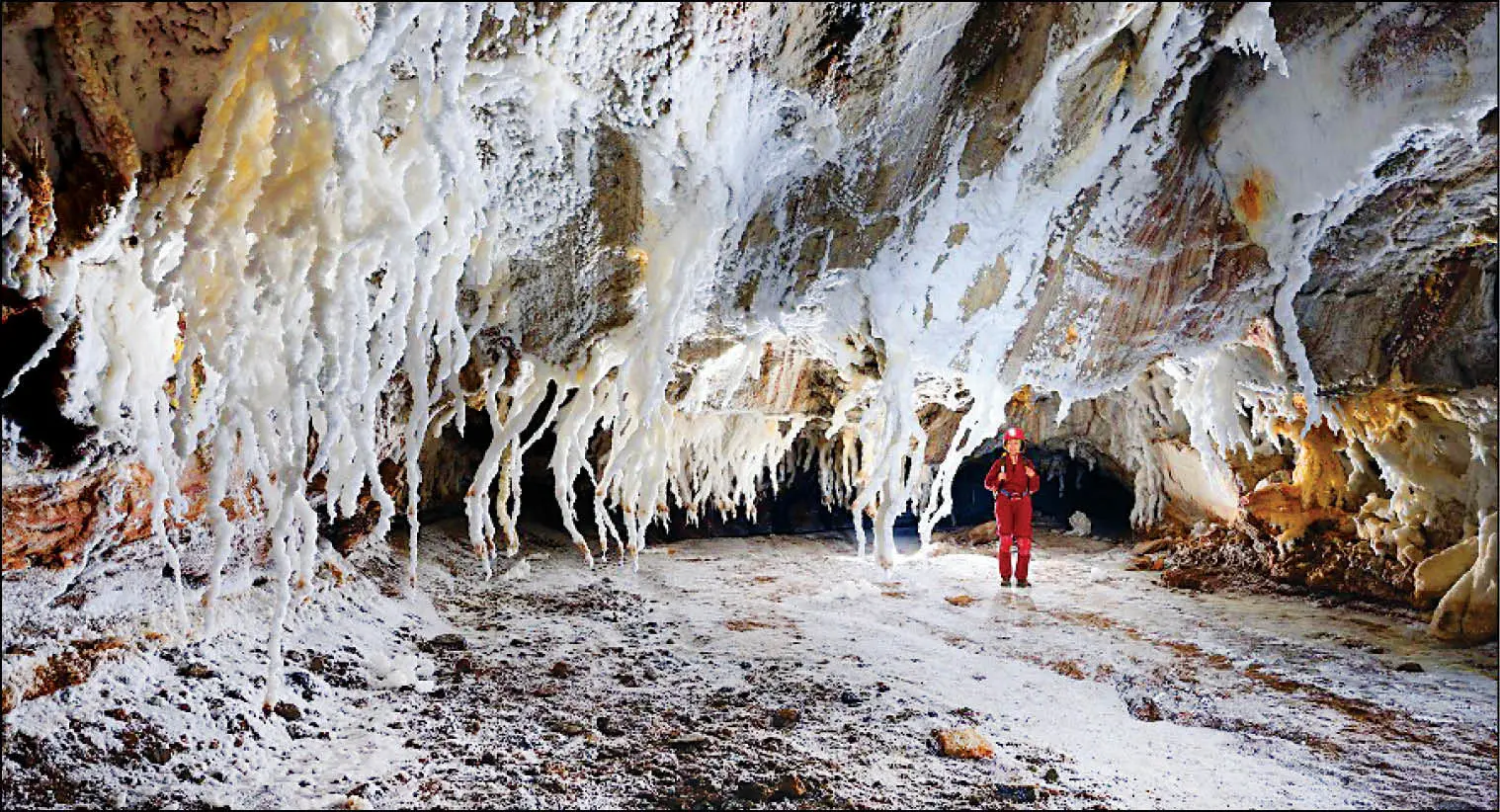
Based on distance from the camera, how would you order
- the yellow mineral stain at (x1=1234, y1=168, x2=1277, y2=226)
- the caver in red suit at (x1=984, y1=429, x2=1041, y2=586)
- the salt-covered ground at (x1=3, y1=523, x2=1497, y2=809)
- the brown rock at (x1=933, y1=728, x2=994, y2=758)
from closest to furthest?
the salt-covered ground at (x1=3, y1=523, x2=1497, y2=809), the brown rock at (x1=933, y1=728, x2=994, y2=758), the yellow mineral stain at (x1=1234, y1=168, x2=1277, y2=226), the caver in red suit at (x1=984, y1=429, x2=1041, y2=586)

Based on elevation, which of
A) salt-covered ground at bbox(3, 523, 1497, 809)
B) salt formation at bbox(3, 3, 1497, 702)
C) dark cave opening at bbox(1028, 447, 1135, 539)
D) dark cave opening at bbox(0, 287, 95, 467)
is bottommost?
salt-covered ground at bbox(3, 523, 1497, 809)

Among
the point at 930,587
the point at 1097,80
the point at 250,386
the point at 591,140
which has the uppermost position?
the point at 1097,80

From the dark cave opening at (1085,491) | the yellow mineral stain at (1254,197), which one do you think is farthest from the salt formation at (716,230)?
the dark cave opening at (1085,491)

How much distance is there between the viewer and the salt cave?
5.14 feet

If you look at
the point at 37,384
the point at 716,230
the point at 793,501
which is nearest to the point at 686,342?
the point at 716,230

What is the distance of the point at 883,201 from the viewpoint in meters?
2.71

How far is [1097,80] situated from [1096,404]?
20.6 ft

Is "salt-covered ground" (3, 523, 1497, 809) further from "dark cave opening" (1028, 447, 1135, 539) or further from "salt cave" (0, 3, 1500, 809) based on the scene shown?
"dark cave opening" (1028, 447, 1135, 539)

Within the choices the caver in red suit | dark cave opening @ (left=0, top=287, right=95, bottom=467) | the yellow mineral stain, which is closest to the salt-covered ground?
Result: dark cave opening @ (left=0, top=287, right=95, bottom=467)

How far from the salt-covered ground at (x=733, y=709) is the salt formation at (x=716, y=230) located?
0.37 meters

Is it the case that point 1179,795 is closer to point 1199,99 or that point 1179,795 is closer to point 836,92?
point 836,92

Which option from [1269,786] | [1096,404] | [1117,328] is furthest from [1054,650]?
[1096,404]

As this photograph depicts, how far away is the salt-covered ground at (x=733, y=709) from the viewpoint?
1825 mm

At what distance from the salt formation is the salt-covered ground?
370 mm
